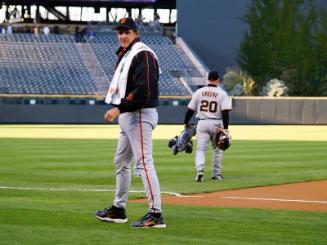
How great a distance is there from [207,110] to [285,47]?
4500 centimetres

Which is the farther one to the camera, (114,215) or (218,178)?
(218,178)

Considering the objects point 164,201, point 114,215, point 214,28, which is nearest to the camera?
point 114,215

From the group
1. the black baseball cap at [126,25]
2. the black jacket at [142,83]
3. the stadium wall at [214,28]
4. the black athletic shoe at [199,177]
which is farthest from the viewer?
the stadium wall at [214,28]

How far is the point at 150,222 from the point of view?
8750 millimetres

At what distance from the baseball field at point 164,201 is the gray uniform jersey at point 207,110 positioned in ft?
1.86

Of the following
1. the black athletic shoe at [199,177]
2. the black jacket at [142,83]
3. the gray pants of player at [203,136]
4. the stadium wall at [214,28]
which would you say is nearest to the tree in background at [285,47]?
the stadium wall at [214,28]

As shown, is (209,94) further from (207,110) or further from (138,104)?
(138,104)

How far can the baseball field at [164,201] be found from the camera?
27.1 ft

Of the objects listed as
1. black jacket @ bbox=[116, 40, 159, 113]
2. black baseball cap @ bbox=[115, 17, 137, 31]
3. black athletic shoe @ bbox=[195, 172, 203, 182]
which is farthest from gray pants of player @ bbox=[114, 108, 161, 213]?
black athletic shoe @ bbox=[195, 172, 203, 182]

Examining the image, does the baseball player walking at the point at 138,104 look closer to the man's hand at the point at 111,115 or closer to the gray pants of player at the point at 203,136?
the man's hand at the point at 111,115

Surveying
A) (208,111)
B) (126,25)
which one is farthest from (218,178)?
(126,25)

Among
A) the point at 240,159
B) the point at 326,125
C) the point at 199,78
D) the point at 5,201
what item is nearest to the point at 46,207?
the point at 5,201

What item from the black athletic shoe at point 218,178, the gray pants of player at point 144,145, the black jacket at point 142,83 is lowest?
the black athletic shoe at point 218,178

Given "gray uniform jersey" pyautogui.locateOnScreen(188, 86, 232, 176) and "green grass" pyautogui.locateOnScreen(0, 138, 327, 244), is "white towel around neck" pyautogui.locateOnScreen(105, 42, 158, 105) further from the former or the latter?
"gray uniform jersey" pyautogui.locateOnScreen(188, 86, 232, 176)
